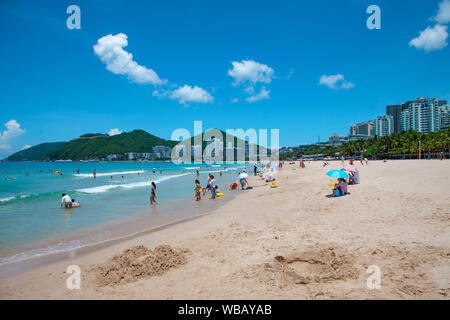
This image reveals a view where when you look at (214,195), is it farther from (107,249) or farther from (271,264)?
(271,264)

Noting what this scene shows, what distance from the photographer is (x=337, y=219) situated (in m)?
8.01

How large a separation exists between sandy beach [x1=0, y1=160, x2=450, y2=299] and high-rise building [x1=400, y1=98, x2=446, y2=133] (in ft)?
606

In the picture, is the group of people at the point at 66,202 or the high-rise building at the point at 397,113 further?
the high-rise building at the point at 397,113

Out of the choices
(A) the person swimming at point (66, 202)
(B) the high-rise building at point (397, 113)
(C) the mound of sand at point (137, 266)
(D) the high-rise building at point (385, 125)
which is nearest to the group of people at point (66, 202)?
(A) the person swimming at point (66, 202)

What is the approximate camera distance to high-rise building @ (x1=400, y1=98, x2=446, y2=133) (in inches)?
5763

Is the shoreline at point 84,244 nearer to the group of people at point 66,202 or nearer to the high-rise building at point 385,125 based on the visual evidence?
the group of people at point 66,202

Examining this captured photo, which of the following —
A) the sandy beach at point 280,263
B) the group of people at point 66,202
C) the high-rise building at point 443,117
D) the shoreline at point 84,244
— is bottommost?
the shoreline at point 84,244

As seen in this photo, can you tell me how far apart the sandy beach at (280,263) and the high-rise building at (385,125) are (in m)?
205

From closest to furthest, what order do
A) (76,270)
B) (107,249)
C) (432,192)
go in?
(76,270), (107,249), (432,192)

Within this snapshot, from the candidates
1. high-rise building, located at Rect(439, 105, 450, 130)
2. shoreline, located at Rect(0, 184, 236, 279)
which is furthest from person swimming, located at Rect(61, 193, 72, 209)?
high-rise building, located at Rect(439, 105, 450, 130)

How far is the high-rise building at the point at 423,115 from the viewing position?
14638cm
